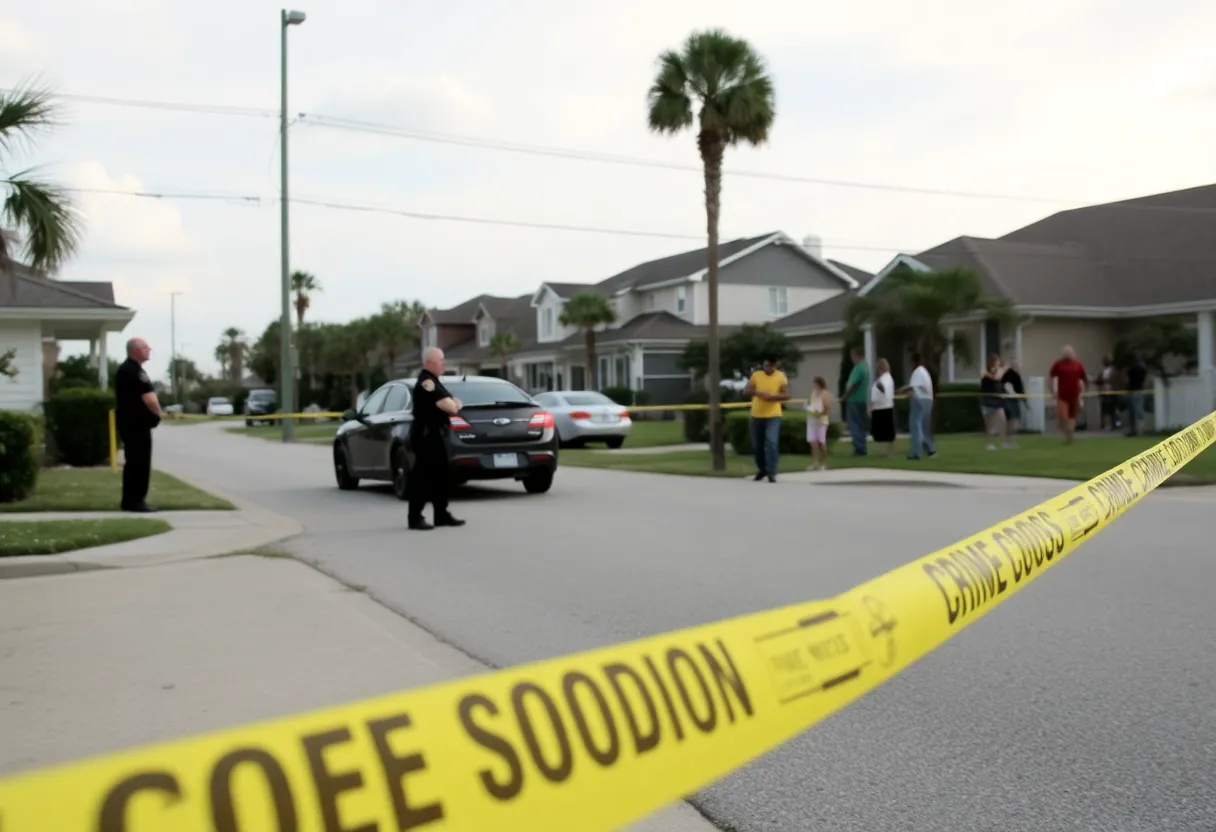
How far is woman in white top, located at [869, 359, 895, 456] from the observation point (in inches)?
789

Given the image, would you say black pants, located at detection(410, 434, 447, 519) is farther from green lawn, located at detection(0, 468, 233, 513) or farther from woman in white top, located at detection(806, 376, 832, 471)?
woman in white top, located at detection(806, 376, 832, 471)

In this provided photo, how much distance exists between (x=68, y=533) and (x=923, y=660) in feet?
24.8

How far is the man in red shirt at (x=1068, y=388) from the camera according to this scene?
816 inches

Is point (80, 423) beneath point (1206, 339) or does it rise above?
beneath

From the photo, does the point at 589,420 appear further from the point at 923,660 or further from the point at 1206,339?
the point at 923,660

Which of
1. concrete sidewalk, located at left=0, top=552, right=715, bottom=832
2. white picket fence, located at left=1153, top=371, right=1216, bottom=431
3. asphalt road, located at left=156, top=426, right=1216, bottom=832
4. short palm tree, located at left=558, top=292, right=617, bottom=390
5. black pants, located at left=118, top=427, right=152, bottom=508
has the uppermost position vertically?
short palm tree, located at left=558, top=292, right=617, bottom=390

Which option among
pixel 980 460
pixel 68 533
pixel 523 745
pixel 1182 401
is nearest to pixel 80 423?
pixel 68 533

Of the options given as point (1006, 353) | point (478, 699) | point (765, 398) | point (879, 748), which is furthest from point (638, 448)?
point (478, 699)

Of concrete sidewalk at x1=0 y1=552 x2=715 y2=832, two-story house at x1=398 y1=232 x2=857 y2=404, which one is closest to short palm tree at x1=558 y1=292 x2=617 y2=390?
two-story house at x1=398 y1=232 x2=857 y2=404

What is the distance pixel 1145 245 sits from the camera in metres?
32.2

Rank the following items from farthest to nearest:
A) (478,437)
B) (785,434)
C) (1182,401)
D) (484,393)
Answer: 1. (1182,401)
2. (785,434)
3. (484,393)
4. (478,437)

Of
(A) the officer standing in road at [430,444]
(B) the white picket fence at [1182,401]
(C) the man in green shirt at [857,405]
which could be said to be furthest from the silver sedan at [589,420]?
(A) the officer standing in road at [430,444]

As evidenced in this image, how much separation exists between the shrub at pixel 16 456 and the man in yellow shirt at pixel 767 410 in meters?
8.81

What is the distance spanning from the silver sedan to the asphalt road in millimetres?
12528
